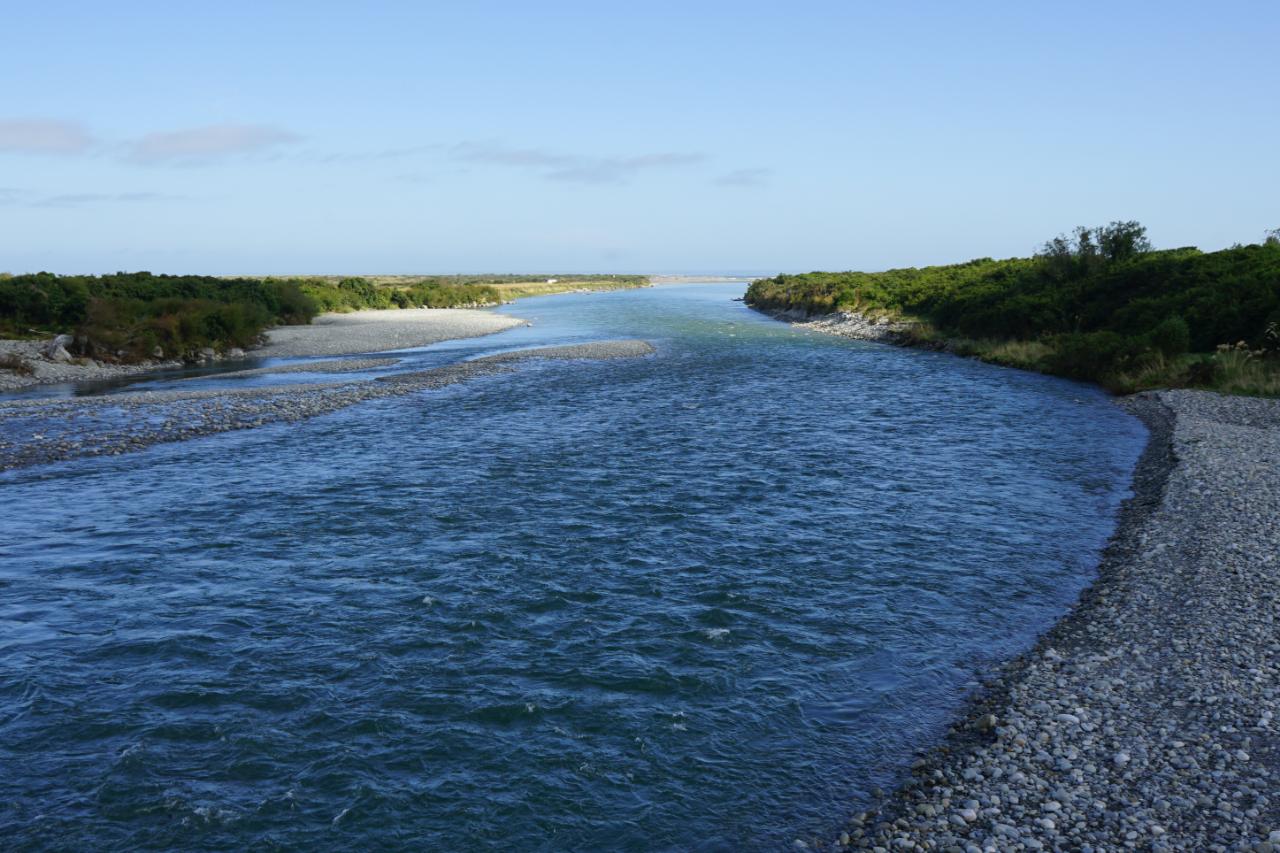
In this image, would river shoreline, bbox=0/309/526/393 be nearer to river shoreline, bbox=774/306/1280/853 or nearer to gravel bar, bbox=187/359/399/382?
gravel bar, bbox=187/359/399/382

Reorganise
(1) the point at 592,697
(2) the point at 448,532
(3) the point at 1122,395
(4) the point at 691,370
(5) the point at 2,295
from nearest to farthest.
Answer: (1) the point at 592,697, (2) the point at 448,532, (3) the point at 1122,395, (4) the point at 691,370, (5) the point at 2,295

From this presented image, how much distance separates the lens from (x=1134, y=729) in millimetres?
11398

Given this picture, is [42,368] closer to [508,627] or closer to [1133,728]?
[508,627]

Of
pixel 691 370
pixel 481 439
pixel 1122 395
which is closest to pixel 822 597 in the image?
pixel 481 439

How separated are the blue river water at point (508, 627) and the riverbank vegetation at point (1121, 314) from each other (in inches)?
641

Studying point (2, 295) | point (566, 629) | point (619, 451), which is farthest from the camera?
point (2, 295)

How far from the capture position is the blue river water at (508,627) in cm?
1062

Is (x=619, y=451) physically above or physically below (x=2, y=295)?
below

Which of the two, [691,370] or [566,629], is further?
[691,370]

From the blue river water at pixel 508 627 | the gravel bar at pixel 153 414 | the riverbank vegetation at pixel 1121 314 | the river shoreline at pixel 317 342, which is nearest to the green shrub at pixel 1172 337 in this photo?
the riverbank vegetation at pixel 1121 314

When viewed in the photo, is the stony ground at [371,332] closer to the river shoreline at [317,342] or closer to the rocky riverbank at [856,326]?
the river shoreline at [317,342]

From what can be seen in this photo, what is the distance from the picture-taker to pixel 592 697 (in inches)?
522

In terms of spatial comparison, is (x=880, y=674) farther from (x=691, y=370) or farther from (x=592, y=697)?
(x=691, y=370)

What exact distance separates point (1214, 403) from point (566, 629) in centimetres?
3546
